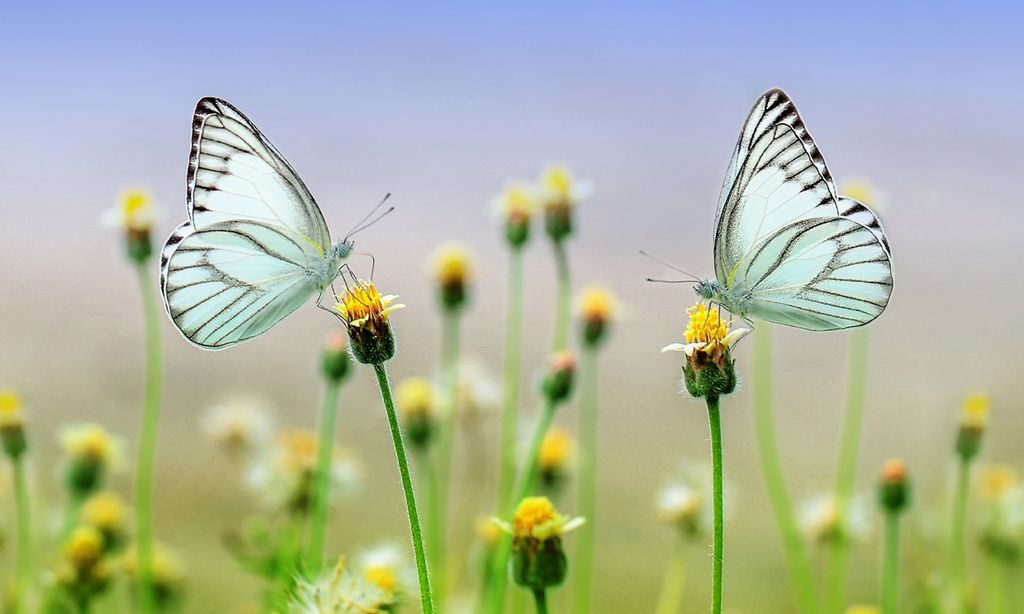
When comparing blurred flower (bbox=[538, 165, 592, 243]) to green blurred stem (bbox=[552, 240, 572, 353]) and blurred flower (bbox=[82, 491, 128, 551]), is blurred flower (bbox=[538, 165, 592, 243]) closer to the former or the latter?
green blurred stem (bbox=[552, 240, 572, 353])

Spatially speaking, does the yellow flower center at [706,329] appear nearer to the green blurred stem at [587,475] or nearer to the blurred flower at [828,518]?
the green blurred stem at [587,475]

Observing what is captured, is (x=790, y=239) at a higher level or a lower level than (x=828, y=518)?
higher

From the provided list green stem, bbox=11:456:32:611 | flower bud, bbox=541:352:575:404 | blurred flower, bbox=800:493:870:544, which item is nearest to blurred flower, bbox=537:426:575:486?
flower bud, bbox=541:352:575:404

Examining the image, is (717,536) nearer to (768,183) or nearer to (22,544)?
(768,183)

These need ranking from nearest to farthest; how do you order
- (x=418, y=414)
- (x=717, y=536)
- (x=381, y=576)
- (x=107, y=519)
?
(x=717, y=536) → (x=381, y=576) → (x=418, y=414) → (x=107, y=519)

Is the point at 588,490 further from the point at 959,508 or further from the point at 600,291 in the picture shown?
the point at 959,508

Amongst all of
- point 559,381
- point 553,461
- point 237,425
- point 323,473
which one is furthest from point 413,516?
point 237,425

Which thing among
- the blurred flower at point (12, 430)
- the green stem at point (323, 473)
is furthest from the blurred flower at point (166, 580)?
the green stem at point (323, 473)

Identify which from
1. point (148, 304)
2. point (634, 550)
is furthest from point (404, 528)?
point (148, 304)
